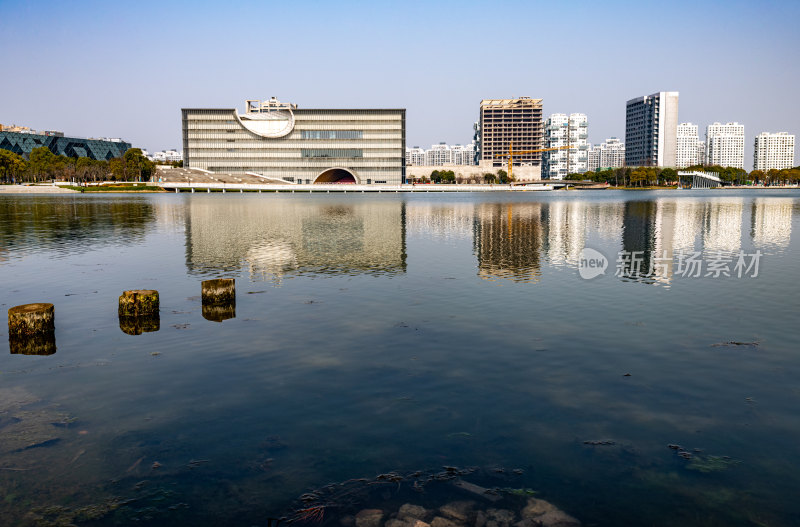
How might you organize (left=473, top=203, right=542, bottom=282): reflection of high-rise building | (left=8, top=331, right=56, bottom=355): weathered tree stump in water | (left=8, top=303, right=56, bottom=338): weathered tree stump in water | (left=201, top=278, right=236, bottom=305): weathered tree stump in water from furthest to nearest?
(left=473, top=203, right=542, bottom=282): reflection of high-rise building → (left=201, top=278, right=236, bottom=305): weathered tree stump in water → (left=8, top=303, right=56, bottom=338): weathered tree stump in water → (left=8, top=331, right=56, bottom=355): weathered tree stump in water

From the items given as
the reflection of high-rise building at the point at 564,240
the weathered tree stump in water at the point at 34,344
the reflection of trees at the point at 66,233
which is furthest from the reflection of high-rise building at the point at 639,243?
the reflection of trees at the point at 66,233

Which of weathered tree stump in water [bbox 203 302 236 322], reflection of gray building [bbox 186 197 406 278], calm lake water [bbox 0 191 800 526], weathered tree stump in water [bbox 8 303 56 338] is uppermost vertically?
reflection of gray building [bbox 186 197 406 278]

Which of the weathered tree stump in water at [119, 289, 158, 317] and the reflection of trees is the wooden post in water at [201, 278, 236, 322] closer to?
the weathered tree stump in water at [119, 289, 158, 317]

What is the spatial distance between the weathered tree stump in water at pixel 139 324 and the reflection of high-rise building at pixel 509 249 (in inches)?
577

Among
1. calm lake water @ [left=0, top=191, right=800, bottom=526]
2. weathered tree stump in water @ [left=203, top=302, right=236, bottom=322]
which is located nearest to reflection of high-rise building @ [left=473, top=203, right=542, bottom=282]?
calm lake water @ [left=0, top=191, right=800, bottom=526]

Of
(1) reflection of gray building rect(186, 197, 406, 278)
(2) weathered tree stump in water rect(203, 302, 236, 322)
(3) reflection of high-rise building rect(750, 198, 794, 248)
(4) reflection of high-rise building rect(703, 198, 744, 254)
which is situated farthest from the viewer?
(3) reflection of high-rise building rect(750, 198, 794, 248)

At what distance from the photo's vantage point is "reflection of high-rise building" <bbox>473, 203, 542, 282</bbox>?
28.0 m

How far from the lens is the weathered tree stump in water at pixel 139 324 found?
688 inches

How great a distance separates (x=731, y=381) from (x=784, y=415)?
192 cm

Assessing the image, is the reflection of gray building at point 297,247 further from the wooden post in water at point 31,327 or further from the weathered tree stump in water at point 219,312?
the wooden post in water at point 31,327

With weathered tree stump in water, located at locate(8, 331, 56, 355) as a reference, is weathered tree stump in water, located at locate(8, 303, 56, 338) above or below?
above

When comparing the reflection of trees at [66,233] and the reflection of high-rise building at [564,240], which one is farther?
the reflection of trees at [66,233]

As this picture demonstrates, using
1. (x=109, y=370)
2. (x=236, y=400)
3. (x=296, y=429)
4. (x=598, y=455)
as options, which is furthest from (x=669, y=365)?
(x=109, y=370)

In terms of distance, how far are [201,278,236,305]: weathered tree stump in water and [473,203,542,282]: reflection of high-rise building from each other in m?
11.9
